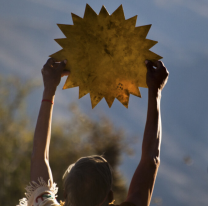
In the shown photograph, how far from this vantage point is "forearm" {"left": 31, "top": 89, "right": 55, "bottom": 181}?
5.01 ft

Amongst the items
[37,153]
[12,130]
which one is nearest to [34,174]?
[37,153]

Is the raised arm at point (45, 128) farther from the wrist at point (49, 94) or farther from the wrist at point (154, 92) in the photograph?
the wrist at point (154, 92)

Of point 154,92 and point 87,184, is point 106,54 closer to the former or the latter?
point 154,92

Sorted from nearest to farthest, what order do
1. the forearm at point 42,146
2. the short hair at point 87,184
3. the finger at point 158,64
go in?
the short hair at point 87,184, the forearm at point 42,146, the finger at point 158,64

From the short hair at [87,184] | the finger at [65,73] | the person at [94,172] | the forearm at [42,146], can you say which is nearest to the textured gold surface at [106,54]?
the finger at [65,73]

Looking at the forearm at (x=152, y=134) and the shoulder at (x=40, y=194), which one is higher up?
the forearm at (x=152, y=134)

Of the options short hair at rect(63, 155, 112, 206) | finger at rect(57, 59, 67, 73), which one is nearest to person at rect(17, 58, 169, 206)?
short hair at rect(63, 155, 112, 206)

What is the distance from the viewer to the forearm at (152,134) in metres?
1.41

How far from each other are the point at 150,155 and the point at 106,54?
2.60 feet

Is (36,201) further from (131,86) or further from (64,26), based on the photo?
(64,26)

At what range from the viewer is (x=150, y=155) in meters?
1.40

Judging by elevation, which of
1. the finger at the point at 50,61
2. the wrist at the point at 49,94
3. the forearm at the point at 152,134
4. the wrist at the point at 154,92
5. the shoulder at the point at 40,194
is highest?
the finger at the point at 50,61

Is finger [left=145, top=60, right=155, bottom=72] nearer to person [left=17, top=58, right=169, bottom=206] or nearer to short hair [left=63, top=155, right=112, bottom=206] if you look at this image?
person [left=17, top=58, right=169, bottom=206]

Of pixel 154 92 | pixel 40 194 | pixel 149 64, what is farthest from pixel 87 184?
pixel 149 64
